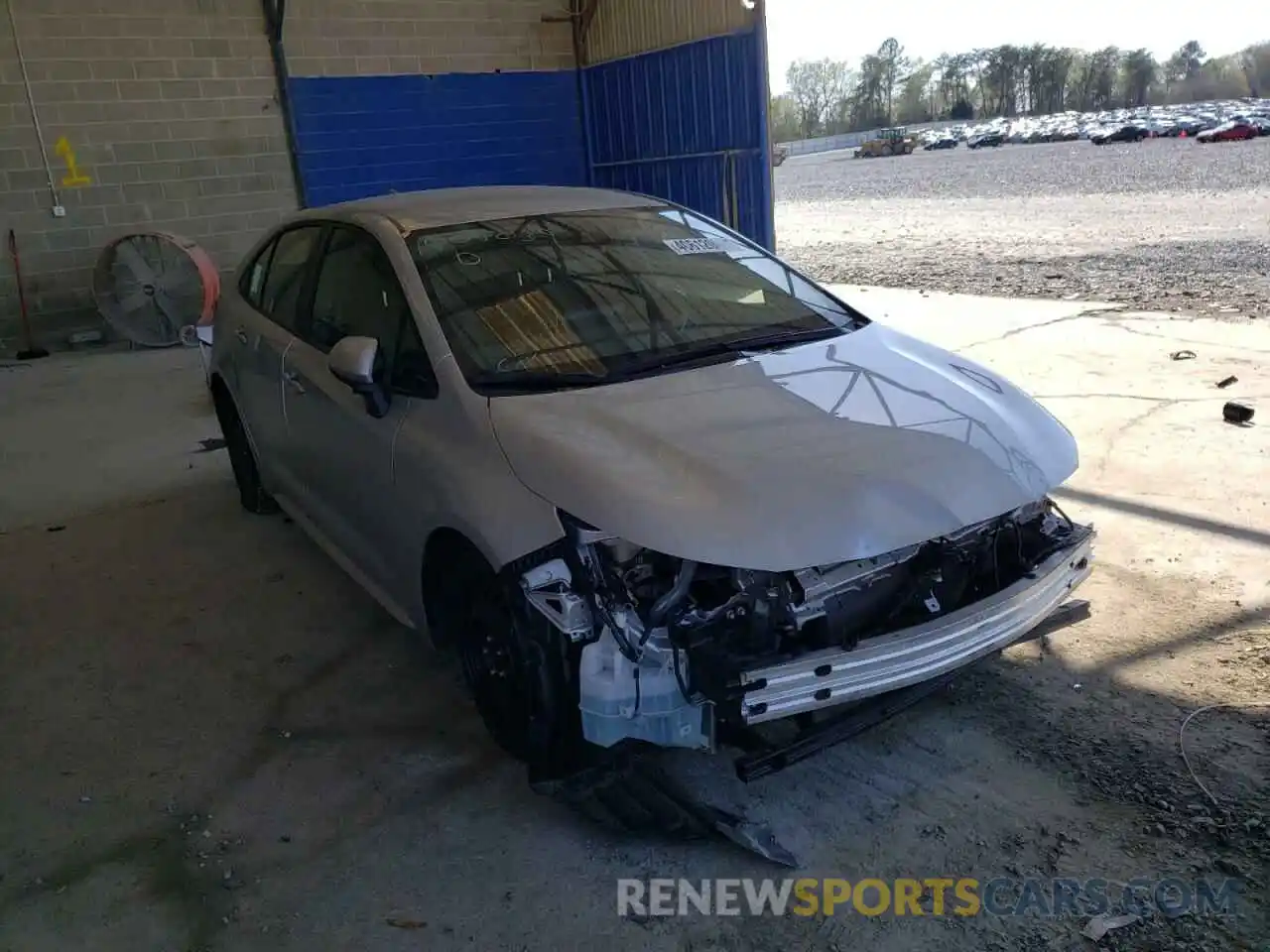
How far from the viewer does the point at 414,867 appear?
8.19ft

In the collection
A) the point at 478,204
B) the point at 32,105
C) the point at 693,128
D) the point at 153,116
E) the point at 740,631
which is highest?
the point at 32,105

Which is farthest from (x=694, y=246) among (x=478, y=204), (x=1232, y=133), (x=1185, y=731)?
(x=1232, y=133)

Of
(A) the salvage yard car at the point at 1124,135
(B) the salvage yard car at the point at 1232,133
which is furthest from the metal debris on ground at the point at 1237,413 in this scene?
(A) the salvage yard car at the point at 1124,135

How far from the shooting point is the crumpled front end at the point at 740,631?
7.75 feet

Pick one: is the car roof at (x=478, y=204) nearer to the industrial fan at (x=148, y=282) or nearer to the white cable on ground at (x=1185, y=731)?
the white cable on ground at (x=1185, y=731)

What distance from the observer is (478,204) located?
3689 mm

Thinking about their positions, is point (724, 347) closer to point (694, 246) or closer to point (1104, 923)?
point (694, 246)

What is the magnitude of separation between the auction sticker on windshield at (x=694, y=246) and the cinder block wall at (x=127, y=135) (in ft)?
28.3

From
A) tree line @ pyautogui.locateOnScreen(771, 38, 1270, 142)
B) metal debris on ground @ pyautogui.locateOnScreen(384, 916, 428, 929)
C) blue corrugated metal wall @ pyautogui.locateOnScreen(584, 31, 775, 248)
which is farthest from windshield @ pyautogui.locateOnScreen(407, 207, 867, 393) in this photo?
tree line @ pyautogui.locateOnScreen(771, 38, 1270, 142)

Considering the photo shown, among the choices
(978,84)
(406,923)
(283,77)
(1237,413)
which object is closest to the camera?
(406,923)

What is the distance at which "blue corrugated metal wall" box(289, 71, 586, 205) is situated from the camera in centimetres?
1108

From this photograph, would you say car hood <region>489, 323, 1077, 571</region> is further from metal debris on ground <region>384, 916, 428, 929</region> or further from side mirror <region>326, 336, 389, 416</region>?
metal debris on ground <region>384, 916, 428, 929</region>

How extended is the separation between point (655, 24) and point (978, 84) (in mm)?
86033

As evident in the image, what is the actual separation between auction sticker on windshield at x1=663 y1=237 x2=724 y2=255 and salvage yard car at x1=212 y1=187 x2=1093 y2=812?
0.01m
